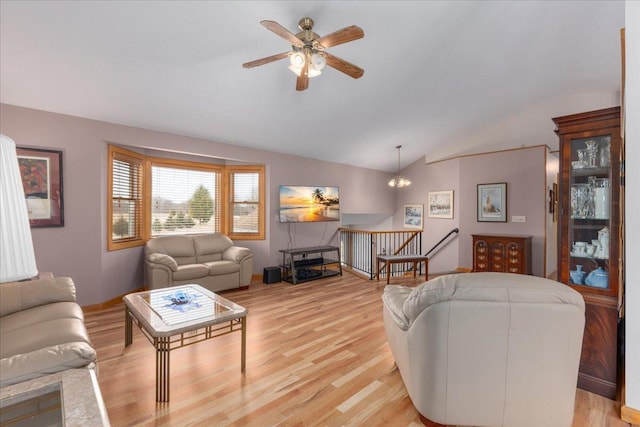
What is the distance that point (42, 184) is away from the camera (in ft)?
11.2

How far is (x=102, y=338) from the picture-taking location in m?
3.02

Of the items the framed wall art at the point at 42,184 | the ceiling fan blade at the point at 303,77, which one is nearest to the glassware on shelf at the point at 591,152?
the ceiling fan blade at the point at 303,77

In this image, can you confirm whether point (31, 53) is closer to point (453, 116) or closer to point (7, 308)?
point (7, 308)

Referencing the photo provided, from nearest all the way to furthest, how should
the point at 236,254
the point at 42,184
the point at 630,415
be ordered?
1. the point at 630,415
2. the point at 42,184
3. the point at 236,254

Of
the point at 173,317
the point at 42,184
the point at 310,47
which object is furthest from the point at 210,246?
the point at 310,47

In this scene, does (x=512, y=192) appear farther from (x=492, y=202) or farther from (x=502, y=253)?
(x=502, y=253)

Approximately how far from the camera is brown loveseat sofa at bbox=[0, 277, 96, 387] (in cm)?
124

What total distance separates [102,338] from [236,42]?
3314 millimetres

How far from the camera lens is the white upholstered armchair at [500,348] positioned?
157 cm

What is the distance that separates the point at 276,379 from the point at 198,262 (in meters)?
3.11

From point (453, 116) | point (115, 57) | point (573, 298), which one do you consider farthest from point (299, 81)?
point (453, 116)

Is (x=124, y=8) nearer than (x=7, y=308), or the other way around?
(x=124, y=8)

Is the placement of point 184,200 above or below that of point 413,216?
above

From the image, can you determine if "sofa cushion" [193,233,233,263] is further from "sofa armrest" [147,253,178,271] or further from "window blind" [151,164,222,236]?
"sofa armrest" [147,253,178,271]
